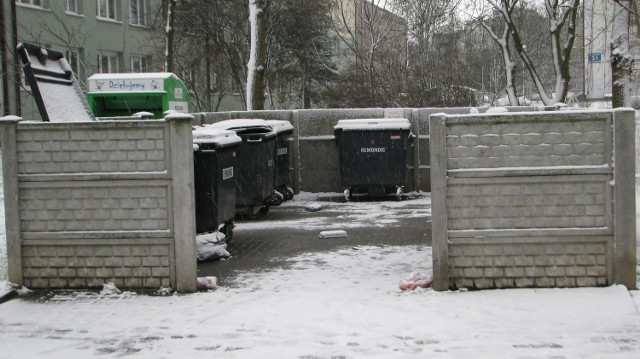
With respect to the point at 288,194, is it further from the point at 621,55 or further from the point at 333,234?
the point at 621,55

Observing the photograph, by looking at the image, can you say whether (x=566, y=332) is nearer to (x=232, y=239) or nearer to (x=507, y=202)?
(x=507, y=202)

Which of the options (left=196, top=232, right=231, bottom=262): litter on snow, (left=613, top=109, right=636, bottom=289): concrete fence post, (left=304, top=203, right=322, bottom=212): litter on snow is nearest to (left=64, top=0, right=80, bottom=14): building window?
(left=304, top=203, right=322, bottom=212): litter on snow

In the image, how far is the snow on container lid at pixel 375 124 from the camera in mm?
13359

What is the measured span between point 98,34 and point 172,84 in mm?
24471

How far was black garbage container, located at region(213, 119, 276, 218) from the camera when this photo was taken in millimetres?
10969

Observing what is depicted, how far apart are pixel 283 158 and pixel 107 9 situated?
89.5 feet

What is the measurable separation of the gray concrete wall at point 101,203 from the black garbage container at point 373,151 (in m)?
7.16

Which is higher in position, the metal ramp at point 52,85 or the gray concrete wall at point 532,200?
the metal ramp at point 52,85

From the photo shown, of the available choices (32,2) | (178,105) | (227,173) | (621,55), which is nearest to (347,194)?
(178,105)

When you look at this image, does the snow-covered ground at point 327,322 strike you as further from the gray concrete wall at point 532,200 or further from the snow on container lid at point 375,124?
the snow on container lid at point 375,124

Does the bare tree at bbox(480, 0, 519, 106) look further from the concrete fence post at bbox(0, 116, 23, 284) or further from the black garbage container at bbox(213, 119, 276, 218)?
the concrete fence post at bbox(0, 116, 23, 284)

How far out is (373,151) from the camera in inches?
528

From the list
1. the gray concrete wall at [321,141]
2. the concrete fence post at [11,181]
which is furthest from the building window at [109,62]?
the concrete fence post at [11,181]

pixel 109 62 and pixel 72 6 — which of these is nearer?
pixel 72 6
